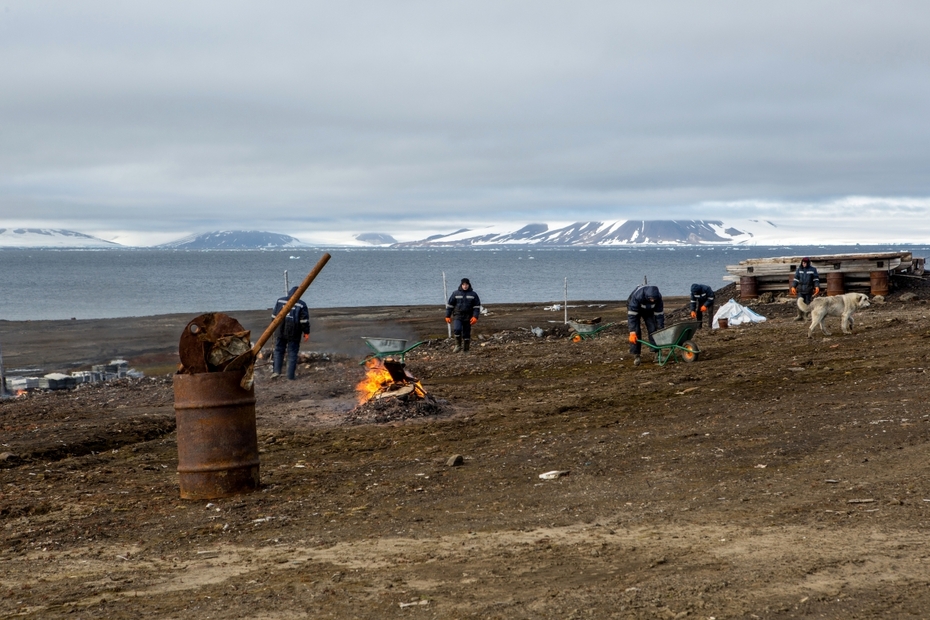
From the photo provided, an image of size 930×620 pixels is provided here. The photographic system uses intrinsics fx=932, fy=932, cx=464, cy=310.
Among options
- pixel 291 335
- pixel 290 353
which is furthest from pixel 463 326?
pixel 291 335

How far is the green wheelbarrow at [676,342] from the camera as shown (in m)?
16.2

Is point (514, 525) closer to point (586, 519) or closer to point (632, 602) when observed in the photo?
point (586, 519)

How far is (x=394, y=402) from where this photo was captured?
13367 millimetres

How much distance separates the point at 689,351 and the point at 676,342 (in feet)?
1.03

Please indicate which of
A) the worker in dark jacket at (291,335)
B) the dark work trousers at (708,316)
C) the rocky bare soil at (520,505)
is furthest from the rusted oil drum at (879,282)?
the worker in dark jacket at (291,335)

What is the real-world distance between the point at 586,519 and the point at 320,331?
28.4 m

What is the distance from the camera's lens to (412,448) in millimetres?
10930

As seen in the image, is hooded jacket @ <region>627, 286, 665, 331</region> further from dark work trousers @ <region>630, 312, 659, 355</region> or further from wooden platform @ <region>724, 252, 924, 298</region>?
wooden platform @ <region>724, 252, 924, 298</region>

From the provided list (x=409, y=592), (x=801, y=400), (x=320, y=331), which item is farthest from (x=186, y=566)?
(x=320, y=331)

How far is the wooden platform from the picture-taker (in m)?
29.0

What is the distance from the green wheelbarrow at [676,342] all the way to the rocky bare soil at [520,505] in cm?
91

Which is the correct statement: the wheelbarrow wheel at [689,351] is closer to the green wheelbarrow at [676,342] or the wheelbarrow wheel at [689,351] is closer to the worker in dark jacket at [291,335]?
the green wheelbarrow at [676,342]

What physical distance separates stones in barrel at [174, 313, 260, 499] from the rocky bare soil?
31 centimetres

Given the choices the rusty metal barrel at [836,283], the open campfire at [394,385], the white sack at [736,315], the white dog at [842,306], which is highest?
the rusty metal barrel at [836,283]
